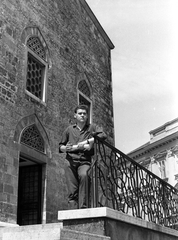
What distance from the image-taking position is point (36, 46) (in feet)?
35.1

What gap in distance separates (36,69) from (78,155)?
6.23 meters

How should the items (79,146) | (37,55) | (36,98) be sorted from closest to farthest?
1. (79,146)
2. (36,98)
3. (37,55)

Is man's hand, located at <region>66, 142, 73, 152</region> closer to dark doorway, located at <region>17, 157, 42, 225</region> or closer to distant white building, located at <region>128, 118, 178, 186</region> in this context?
dark doorway, located at <region>17, 157, 42, 225</region>

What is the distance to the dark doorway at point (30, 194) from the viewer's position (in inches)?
382

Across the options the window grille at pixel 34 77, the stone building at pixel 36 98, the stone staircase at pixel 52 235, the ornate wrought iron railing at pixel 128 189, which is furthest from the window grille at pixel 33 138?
the stone staircase at pixel 52 235

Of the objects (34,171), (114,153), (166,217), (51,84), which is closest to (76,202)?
(114,153)

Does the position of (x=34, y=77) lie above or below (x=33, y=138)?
above

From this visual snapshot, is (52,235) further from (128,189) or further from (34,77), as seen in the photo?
(34,77)

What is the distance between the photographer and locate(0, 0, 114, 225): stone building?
28.9ft

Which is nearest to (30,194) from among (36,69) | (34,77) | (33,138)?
(33,138)

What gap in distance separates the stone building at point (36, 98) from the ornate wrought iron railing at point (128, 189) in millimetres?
3320

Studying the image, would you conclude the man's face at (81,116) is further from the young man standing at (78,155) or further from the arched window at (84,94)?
the arched window at (84,94)

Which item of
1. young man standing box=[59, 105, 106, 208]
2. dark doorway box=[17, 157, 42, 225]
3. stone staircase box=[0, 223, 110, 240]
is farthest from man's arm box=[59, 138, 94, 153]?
dark doorway box=[17, 157, 42, 225]

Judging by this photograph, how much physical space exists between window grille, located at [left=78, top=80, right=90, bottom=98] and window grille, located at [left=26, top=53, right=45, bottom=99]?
2450 mm
